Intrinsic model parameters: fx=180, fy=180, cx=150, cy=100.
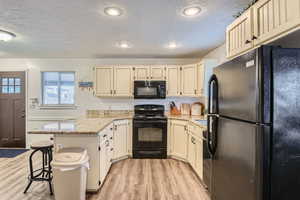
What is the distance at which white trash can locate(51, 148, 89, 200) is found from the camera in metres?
2.11

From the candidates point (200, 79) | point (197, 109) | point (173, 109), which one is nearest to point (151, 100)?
point (173, 109)

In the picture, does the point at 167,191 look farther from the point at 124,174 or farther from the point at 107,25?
the point at 107,25

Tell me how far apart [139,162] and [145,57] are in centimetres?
255

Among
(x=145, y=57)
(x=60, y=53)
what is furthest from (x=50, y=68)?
(x=145, y=57)

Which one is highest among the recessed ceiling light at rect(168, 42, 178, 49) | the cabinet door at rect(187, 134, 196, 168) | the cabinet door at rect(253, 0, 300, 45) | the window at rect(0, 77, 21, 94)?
the recessed ceiling light at rect(168, 42, 178, 49)

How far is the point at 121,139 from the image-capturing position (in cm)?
397

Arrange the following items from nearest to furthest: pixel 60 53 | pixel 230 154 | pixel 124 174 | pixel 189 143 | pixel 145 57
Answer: pixel 230 154 < pixel 124 174 < pixel 189 143 < pixel 60 53 < pixel 145 57

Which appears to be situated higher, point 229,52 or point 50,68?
point 50,68

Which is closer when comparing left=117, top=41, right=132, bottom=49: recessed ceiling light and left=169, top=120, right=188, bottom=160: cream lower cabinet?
left=117, top=41, right=132, bottom=49: recessed ceiling light

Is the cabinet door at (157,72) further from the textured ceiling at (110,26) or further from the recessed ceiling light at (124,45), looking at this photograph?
the recessed ceiling light at (124,45)

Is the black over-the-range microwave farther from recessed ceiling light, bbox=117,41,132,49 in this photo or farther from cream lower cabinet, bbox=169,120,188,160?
recessed ceiling light, bbox=117,41,132,49

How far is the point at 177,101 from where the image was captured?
4680mm

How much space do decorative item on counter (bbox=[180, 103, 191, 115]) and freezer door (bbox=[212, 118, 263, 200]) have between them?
2.86 meters

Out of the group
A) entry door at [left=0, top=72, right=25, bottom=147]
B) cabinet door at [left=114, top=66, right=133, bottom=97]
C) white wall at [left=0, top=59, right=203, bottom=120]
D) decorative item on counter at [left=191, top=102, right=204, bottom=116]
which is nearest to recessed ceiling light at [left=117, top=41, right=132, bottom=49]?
cabinet door at [left=114, top=66, right=133, bottom=97]
